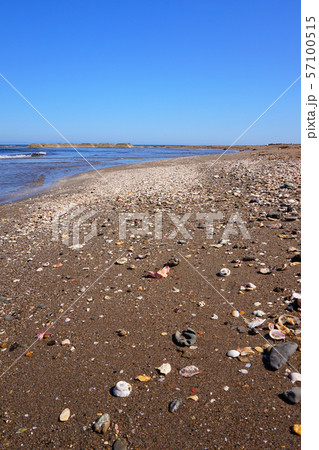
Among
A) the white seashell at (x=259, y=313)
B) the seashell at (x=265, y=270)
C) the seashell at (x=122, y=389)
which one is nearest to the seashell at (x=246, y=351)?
the white seashell at (x=259, y=313)

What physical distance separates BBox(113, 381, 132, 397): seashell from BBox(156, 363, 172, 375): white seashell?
328 mm

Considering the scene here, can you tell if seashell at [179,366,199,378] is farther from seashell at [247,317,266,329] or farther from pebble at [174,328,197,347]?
seashell at [247,317,266,329]

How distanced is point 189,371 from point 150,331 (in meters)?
0.74

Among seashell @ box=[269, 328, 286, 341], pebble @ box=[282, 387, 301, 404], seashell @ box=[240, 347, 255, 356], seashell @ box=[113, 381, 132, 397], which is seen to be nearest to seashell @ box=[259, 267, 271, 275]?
seashell @ box=[269, 328, 286, 341]

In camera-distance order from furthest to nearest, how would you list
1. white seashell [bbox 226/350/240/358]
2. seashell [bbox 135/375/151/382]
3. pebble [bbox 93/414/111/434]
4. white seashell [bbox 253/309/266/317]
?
white seashell [bbox 253/309/266/317] < white seashell [bbox 226/350/240/358] < seashell [bbox 135/375/151/382] < pebble [bbox 93/414/111/434]

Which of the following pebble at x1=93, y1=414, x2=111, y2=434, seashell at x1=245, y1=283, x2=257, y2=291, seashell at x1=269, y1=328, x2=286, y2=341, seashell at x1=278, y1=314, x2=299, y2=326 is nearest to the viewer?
pebble at x1=93, y1=414, x2=111, y2=434

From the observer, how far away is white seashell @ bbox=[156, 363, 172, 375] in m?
2.78

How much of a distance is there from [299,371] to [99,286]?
2.86 metres

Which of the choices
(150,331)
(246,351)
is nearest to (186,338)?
(150,331)

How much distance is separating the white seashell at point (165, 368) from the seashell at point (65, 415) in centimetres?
86

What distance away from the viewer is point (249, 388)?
255cm

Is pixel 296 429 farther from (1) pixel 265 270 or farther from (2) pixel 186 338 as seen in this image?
(1) pixel 265 270

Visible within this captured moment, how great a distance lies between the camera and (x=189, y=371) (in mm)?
2785

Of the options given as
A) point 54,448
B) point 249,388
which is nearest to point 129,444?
point 54,448
